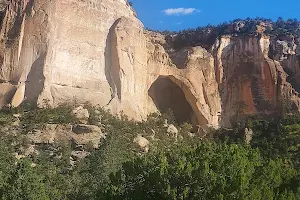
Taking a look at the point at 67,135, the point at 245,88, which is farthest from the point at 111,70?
the point at 245,88

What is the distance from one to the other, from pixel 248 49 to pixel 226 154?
29.4 m

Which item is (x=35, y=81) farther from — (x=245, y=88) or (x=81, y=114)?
(x=245, y=88)

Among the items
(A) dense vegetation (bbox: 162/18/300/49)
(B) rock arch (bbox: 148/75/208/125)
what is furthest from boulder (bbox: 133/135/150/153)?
(A) dense vegetation (bbox: 162/18/300/49)

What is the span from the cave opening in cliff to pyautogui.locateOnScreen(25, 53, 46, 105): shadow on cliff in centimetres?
1072

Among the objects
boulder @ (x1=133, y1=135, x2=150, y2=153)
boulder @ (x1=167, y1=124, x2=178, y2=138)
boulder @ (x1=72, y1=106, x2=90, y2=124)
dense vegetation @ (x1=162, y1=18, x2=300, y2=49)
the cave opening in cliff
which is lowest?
boulder @ (x1=133, y1=135, x2=150, y2=153)

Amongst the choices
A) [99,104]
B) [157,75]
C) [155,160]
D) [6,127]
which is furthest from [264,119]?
[155,160]

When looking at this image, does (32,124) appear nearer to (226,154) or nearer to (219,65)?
(226,154)

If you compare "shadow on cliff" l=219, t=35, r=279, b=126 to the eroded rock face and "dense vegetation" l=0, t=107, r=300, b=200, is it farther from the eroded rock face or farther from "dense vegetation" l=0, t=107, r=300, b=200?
"dense vegetation" l=0, t=107, r=300, b=200

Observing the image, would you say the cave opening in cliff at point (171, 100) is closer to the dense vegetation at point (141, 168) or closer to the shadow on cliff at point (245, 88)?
the shadow on cliff at point (245, 88)

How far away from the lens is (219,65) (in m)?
47.8

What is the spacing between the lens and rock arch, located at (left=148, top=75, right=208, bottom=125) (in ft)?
145

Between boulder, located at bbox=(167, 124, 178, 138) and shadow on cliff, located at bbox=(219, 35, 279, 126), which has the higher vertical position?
shadow on cliff, located at bbox=(219, 35, 279, 126)

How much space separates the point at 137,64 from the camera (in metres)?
42.0

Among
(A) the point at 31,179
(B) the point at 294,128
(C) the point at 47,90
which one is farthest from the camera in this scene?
(B) the point at 294,128
